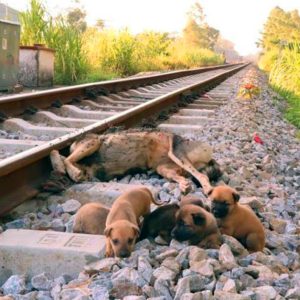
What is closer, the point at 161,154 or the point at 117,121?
the point at 161,154

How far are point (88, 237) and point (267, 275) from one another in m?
0.85

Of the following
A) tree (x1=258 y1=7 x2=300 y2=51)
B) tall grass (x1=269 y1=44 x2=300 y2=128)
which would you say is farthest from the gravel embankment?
tree (x1=258 y1=7 x2=300 y2=51)

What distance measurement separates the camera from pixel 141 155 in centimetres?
446

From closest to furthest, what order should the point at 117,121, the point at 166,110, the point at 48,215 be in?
the point at 48,215 → the point at 117,121 → the point at 166,110

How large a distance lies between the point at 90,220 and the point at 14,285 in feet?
2.16

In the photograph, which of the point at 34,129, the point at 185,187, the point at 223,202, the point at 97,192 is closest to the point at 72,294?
the point at 223,202

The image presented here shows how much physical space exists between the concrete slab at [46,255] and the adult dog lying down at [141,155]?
1365mm

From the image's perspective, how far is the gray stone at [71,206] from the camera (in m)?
3.57

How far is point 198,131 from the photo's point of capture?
6645mm

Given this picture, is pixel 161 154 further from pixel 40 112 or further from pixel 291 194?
pixel 40 112

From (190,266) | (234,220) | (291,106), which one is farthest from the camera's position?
(291,106)

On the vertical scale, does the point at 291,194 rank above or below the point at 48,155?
below

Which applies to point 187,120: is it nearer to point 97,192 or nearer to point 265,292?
point 97,192

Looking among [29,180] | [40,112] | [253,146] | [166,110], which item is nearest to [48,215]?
[29,180]
